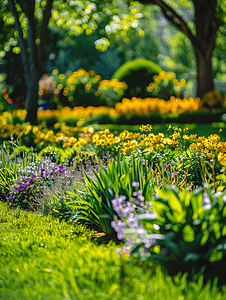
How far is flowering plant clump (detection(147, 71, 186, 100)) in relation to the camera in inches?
578

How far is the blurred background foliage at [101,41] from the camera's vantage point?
11.4 m

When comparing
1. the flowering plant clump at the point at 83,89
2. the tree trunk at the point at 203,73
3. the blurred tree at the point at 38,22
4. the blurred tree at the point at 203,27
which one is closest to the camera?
Answer: the blurred tree at the point at 38,22

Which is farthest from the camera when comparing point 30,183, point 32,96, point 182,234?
point 32,96

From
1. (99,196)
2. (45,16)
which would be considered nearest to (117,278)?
(99,196)

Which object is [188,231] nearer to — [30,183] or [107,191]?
[107,191]

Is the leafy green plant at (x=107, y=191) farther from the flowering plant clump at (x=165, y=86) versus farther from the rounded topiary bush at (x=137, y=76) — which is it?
the rounded topiary bush at (x=137, y=76)

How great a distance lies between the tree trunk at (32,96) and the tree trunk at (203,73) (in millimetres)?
6656

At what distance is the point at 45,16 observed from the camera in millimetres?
8797

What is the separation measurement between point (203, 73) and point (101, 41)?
428 centimetres

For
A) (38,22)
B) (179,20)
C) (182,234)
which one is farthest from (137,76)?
(182,234)

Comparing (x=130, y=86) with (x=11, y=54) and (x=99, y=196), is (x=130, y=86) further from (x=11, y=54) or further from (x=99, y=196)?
(x=99, y=196)

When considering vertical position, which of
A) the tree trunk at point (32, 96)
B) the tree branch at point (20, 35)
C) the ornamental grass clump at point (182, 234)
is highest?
the tree branch at point (20, 35)

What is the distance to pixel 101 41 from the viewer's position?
1125cm

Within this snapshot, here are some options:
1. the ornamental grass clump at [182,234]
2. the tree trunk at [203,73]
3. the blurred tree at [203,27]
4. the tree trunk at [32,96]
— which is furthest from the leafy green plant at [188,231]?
the tree trunk at [203,73]
